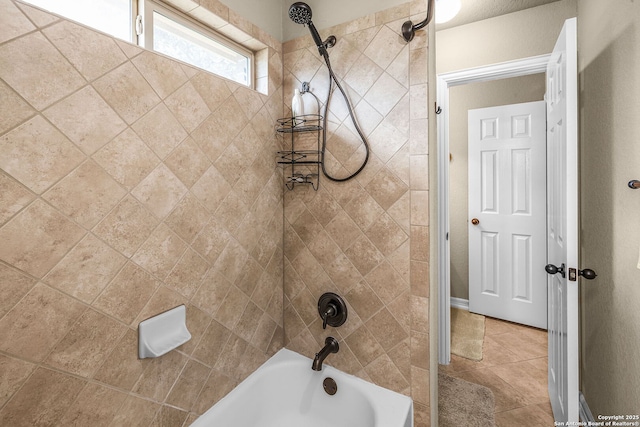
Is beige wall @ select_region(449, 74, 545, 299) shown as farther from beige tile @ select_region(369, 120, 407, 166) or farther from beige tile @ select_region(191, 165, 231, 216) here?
beige tile @ select_region(191, 165, 231, 216)

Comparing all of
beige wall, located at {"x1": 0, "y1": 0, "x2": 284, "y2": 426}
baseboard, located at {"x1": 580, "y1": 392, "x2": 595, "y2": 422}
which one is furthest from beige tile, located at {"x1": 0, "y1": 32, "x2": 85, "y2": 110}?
baseboard, located at {"x1": 580, "y1": 392, "x2": 595, "y2": 422}

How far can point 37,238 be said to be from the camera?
83 cm

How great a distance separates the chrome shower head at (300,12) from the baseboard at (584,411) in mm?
2514

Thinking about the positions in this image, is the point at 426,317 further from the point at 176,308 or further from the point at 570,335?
the point at 176,308

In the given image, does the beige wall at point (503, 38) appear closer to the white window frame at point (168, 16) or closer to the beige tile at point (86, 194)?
the white window frame at point (168, 16)

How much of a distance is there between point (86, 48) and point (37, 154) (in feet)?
1.19

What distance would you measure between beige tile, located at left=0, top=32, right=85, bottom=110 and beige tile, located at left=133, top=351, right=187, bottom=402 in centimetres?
94

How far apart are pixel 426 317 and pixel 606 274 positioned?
0.98 meters

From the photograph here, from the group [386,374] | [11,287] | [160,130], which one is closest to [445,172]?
[386,374]

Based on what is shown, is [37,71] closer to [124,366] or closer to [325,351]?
[124,366]

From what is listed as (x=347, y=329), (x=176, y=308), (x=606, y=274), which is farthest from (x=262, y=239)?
(x=606, y=274)

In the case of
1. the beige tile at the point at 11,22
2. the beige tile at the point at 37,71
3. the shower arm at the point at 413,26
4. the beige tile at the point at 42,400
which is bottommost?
the beige tile at the point at 42,400

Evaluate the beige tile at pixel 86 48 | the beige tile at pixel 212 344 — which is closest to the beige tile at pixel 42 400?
the beige tile at pixel 212 344

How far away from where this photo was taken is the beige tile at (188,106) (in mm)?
1156
